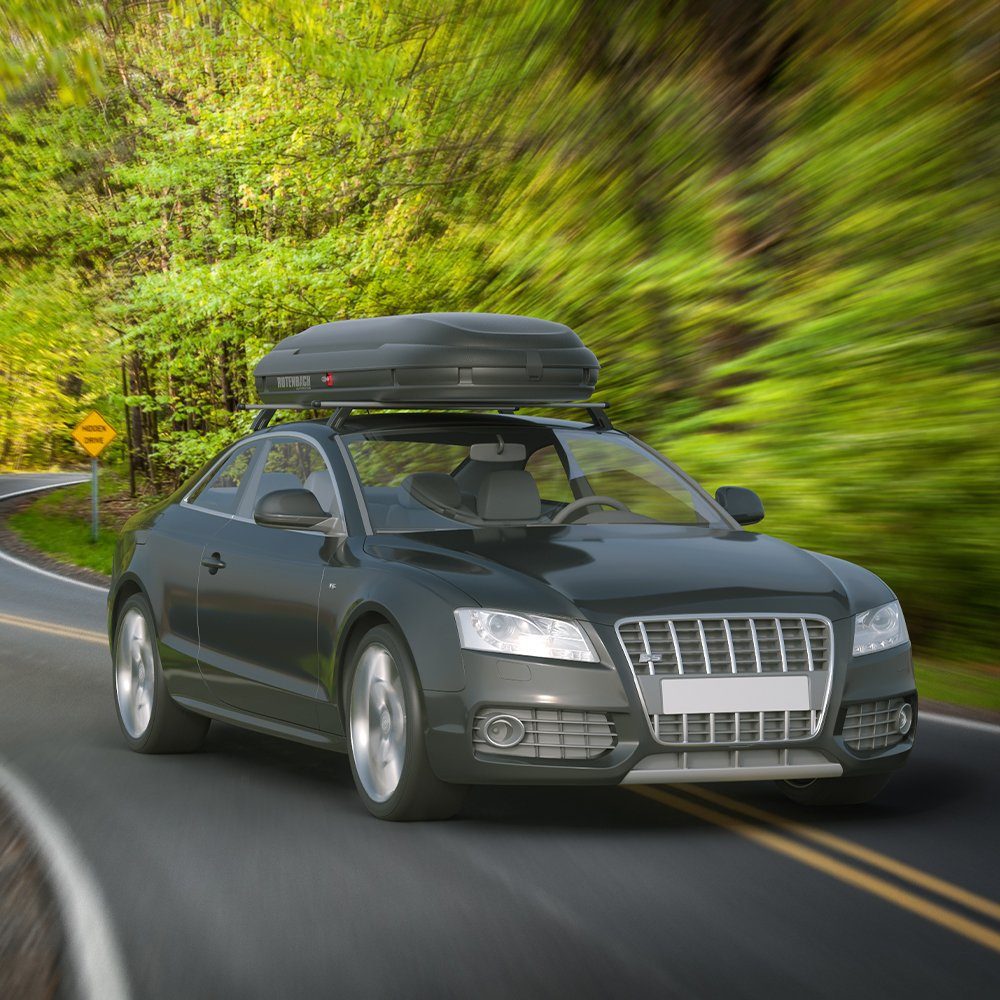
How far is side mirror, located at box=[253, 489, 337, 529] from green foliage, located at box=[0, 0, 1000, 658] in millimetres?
6362

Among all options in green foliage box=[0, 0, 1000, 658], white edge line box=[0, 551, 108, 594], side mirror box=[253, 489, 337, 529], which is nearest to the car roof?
side mirror box=[253, 489, 337, 529]

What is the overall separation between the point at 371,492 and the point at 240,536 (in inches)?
33.6

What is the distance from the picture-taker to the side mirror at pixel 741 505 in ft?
27.3

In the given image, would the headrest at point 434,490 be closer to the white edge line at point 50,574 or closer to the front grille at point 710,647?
the front grille at point 710,647

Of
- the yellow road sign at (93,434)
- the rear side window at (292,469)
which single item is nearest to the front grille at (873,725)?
the rear side window at (292,469)

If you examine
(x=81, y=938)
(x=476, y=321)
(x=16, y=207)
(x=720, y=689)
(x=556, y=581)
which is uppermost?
(x=16, y=207)

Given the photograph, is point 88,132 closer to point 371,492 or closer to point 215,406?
point 215,406

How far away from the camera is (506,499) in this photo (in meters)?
7.90

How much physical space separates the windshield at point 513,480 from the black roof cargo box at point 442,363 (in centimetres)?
23

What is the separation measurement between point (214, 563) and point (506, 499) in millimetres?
1560

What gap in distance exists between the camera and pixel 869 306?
47.2ft

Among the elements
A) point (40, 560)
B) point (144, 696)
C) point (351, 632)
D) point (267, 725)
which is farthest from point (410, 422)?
point (40, 560)

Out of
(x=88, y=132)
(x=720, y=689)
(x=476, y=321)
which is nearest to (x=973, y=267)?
(x=476, y=321)

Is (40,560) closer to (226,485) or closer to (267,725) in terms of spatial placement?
(226,485)
